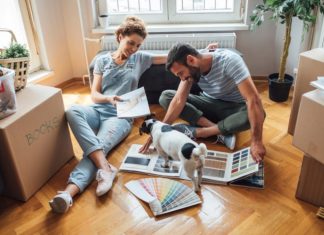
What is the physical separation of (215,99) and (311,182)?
78 cm

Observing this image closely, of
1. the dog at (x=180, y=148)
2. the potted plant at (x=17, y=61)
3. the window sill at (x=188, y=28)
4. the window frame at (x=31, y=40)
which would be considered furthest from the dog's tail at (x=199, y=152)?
the window frame at (x=31, y=40)

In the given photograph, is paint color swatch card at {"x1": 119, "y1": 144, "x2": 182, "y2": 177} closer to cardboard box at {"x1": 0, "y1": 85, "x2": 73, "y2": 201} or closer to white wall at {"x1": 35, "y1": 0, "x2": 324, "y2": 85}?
cardboard box at {"x1": 0, "y1": 85, "x2": 73, "y2": 201}

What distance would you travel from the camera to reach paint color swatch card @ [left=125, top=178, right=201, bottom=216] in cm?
141

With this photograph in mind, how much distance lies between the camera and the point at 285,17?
211 cm

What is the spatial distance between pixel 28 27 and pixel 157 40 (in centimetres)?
102

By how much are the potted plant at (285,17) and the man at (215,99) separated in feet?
2.00

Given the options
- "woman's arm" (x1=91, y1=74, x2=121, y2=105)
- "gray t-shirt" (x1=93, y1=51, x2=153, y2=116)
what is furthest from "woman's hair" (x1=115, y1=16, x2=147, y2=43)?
"woman's arm" (x1=91, y1=74, x2=121, y2=105)

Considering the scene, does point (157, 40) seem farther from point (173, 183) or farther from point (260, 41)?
point (173, 183)

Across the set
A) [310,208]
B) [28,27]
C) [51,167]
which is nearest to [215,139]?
[310,208]

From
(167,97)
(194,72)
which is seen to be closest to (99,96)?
(167,97)

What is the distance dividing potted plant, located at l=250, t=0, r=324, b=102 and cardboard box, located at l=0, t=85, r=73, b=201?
147cm

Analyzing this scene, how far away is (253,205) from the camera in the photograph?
4.68 ft

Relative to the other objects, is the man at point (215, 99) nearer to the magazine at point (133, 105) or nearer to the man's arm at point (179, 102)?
the man's arm at point (179, 102)

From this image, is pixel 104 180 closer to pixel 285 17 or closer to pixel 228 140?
pixel 228 140
